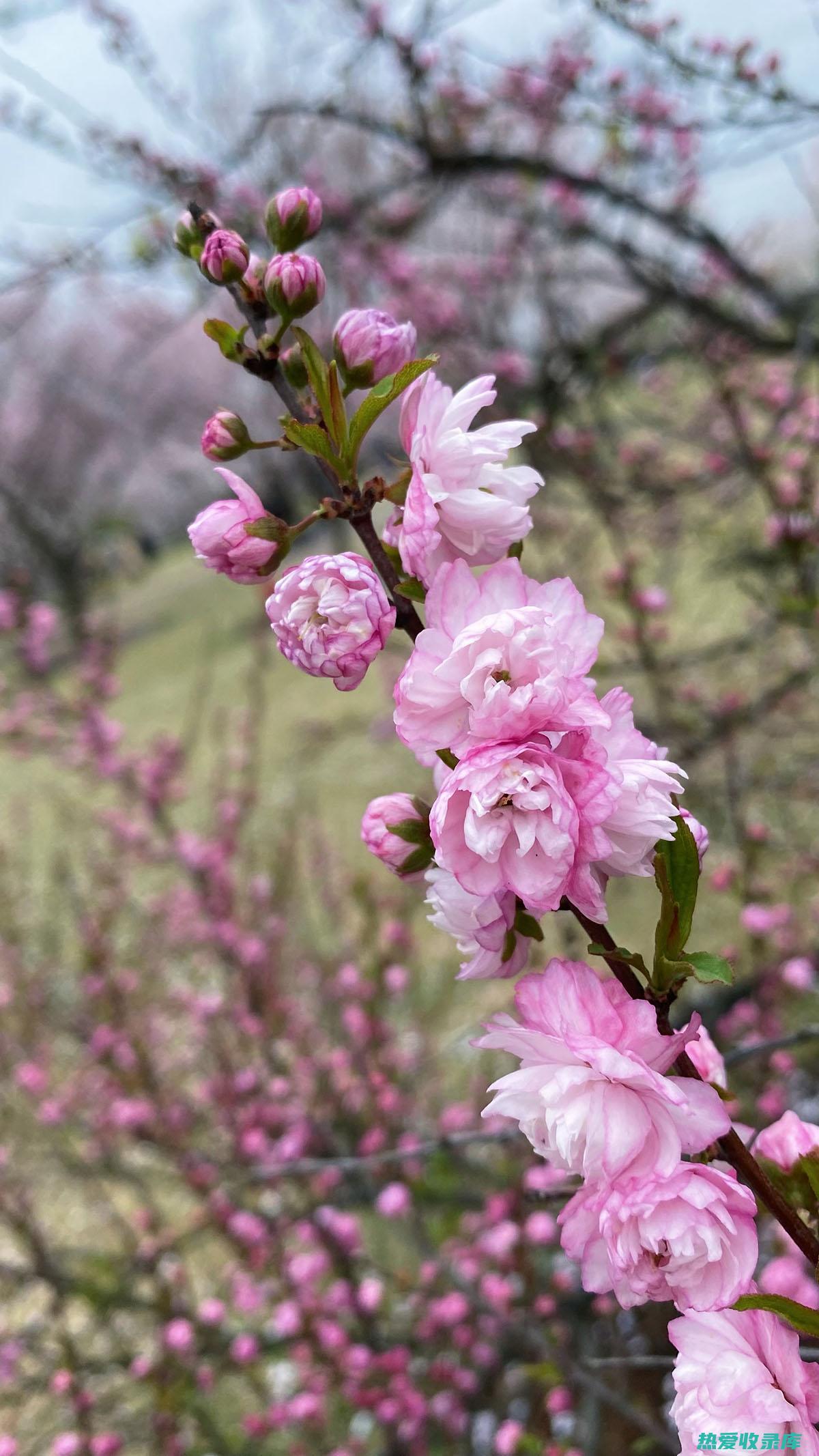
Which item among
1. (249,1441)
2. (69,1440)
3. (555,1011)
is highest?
(555,1011)

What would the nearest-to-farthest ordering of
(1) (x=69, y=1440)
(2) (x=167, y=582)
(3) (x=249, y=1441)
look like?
(1) (x=69, y=1440)
(3) (x=249, y=1441)
(2) (x=167, y=582)

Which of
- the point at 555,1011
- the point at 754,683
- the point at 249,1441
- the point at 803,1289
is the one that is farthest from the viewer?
the point at 754,683

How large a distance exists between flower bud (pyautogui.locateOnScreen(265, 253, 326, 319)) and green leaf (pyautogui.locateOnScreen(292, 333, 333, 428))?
0.03 meters

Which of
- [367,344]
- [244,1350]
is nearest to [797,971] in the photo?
[244,1350]

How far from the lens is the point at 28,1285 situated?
285cm

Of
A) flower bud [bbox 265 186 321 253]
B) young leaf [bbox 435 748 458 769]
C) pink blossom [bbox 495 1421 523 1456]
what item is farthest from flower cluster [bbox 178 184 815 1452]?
pink blossom [bbox 495 1421 523 1456]

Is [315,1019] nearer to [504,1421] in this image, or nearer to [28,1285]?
[28,1285]

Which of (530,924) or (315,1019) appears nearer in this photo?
(530,924)

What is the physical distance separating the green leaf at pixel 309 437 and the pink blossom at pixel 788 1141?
49cm

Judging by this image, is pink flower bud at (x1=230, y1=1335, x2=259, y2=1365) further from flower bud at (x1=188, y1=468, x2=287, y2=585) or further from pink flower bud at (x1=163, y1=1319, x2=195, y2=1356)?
flower bud at (x1=188, y1=468, x2=287, y2=585)

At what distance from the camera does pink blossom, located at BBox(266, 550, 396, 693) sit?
0.50 meters

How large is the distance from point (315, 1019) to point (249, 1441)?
132cm

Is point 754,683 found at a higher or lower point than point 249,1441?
higher

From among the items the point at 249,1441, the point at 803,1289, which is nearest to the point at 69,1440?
the point at 249,1441
